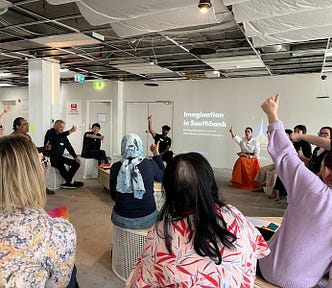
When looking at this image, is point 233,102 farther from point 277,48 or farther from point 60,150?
point 60,150

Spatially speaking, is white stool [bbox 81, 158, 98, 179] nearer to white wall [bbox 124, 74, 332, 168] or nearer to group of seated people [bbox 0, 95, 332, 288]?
white wall [bbox 124, 74, 332, 168]

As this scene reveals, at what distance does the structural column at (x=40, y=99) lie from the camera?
22.9ft

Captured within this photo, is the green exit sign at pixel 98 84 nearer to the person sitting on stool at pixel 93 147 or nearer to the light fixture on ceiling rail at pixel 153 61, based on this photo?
the person sitting on stool at pixel 93 147

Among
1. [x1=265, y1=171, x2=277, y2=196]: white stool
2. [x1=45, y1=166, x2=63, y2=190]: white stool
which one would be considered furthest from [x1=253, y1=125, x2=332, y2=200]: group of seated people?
[x1=45, y1=166, x2=63, y2=190]: white stool

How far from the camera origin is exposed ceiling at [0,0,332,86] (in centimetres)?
337

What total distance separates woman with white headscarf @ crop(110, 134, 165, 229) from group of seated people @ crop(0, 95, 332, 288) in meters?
1.38

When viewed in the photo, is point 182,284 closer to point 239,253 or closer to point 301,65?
point 239,253

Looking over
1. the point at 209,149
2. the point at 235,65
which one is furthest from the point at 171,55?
the point at 209,149

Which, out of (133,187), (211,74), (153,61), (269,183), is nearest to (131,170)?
(133,187)

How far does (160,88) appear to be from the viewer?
10.4 metres

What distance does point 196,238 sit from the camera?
1067 millimetres

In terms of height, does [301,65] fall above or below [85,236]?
above

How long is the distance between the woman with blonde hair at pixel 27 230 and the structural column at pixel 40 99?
6.20m

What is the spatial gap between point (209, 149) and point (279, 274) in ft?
27.2
